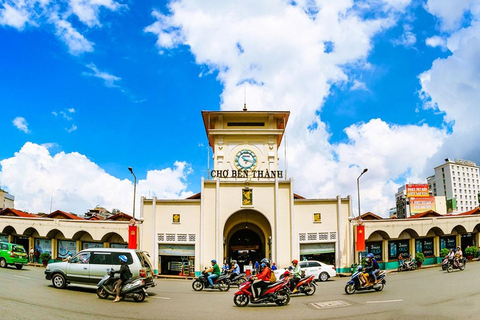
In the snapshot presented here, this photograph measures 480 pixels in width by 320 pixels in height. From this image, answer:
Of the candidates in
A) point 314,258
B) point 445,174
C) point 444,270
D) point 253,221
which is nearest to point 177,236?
A: point 253,221

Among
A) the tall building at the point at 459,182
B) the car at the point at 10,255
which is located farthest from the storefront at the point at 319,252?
the tall building at the point at 459,182

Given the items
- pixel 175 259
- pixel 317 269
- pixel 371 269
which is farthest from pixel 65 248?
pixel 371 269

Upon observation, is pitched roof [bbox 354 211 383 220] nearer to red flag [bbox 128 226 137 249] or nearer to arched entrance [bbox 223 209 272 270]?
arched entrance [bbox 223 209 272 270]

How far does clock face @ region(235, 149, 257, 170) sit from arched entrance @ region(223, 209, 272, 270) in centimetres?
544

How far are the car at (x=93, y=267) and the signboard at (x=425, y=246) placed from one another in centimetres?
2754

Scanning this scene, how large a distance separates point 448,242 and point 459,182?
122 m

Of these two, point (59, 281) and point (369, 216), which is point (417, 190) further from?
point (59, 281)

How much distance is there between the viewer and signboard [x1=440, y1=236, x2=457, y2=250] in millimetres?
35469

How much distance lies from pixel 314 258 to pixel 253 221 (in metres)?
6.07

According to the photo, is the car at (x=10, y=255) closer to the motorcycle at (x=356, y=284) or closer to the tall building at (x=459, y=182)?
the motorcycle at (x=356, y=284)

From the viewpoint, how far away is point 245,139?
117 ft

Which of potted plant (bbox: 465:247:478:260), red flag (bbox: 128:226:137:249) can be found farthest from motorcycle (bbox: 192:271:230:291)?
potted plant (bbox: 465:247:478:260)

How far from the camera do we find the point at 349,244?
1190 inches

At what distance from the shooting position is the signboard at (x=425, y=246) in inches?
1356
